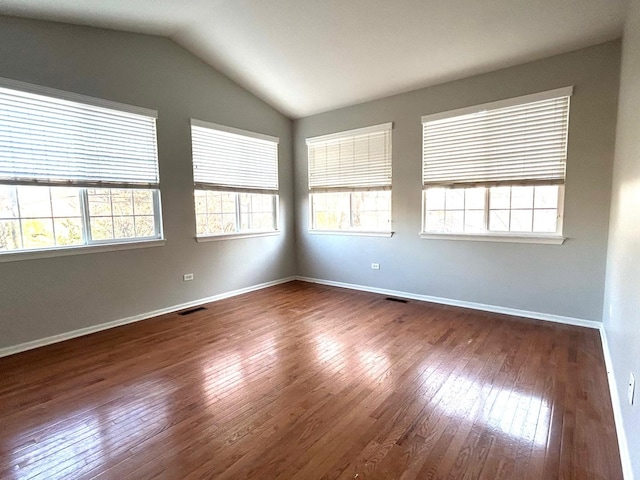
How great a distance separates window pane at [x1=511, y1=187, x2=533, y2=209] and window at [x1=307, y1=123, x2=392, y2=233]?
1610mm

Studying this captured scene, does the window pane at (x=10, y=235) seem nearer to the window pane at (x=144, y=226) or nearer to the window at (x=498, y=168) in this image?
the window pane at (x=144, y=226)

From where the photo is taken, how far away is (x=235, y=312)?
4289mm

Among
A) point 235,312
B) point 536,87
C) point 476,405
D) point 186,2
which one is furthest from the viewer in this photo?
point 235,312

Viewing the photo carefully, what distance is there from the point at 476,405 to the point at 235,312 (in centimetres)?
300

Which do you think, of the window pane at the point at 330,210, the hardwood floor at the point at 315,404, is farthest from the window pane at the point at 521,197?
the window pane at the point at 330,210

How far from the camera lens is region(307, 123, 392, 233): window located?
491 cm

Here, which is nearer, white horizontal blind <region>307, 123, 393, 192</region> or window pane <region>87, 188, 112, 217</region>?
window pane <region>87, 188, 112, 217</region>

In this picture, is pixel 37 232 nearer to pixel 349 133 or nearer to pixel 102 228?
pixel 102 228

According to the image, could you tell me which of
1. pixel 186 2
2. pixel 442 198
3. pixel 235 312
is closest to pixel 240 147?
pixel 186 2

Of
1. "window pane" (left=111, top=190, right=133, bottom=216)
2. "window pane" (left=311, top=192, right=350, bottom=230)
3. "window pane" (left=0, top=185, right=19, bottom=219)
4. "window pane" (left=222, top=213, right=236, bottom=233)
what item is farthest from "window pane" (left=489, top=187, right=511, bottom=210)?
"window pane" (left=0, top=185, right=19, bottom=219)

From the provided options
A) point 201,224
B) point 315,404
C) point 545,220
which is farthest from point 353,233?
point 315,404

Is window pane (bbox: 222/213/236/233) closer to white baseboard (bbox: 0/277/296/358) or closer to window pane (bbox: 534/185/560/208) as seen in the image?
white baseboard (bbox: 0/277/296/358)

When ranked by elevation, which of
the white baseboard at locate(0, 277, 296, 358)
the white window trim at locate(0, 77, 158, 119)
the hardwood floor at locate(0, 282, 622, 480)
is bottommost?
the hardwood floor at locate(0, 282, 622, 480)

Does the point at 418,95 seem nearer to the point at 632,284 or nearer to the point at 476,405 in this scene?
the point at 632,284
